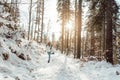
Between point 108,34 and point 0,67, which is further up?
point 108,34

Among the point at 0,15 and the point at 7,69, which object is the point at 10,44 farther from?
the point at 7,69

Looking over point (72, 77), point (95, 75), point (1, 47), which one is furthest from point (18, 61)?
point (95, 75)

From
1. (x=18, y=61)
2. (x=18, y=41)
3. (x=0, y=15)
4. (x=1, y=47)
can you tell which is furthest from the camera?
(x=18, y=41)

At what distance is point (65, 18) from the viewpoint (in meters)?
39.8

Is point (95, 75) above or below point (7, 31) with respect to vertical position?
below

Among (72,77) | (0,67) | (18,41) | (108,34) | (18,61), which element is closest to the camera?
(0,67)

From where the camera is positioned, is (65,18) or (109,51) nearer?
(109,51)

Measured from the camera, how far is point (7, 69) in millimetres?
8750

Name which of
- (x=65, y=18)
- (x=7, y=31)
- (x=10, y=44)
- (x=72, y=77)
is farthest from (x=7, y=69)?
(x=65, y=18)

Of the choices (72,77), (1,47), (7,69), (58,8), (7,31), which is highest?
(58,8)

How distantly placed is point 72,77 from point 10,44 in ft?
16.2

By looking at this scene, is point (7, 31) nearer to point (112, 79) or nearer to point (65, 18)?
point (112, 79)

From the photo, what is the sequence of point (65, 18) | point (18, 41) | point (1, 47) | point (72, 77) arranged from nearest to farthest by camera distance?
point (72, 77) → point (1, 47) → point (18, 41) → point (65, 18)

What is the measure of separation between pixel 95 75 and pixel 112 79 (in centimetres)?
131
